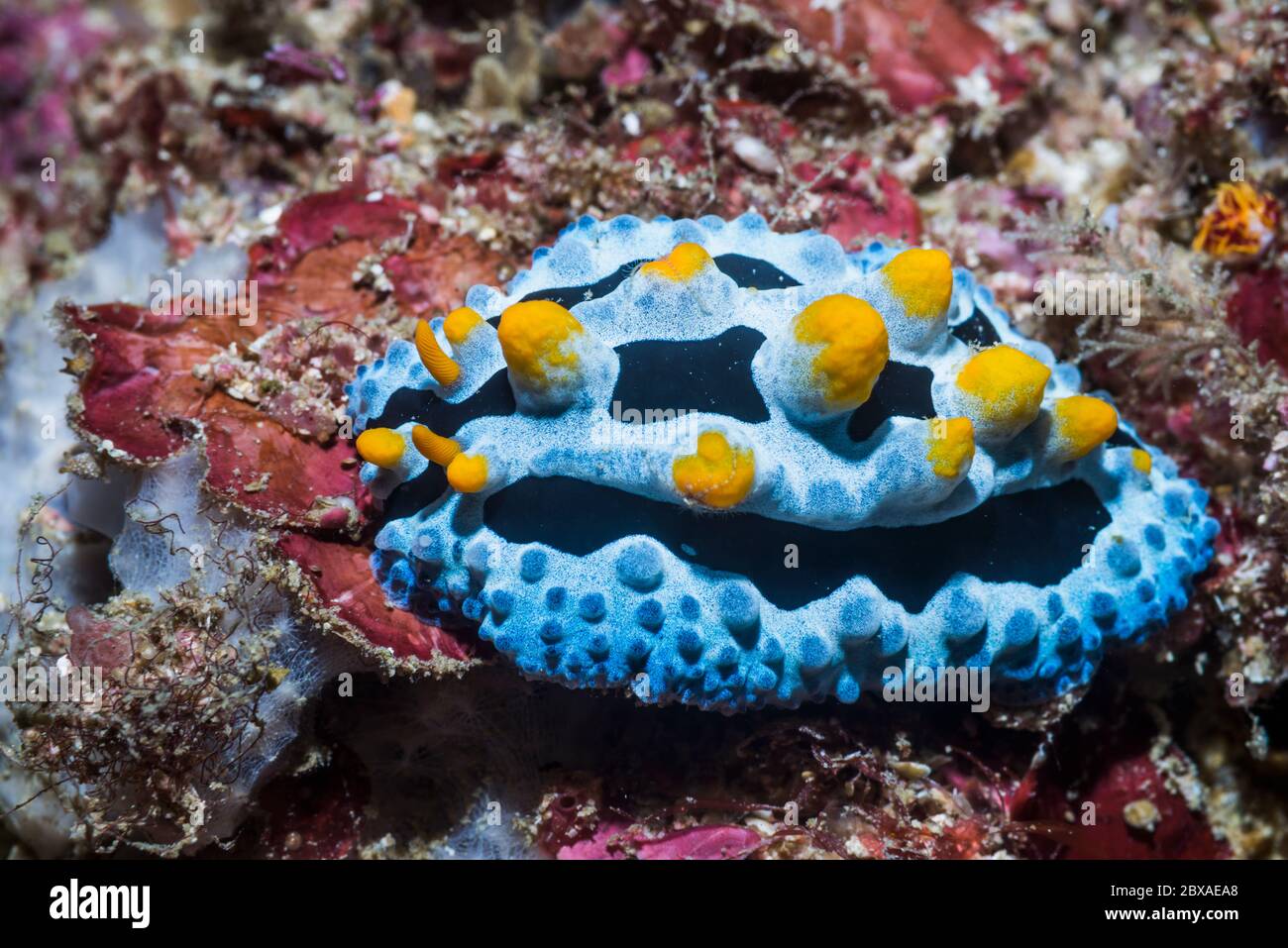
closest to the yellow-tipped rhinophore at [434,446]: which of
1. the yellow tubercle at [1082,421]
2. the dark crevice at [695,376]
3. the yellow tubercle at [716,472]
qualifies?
the dark crevice at [695,376]

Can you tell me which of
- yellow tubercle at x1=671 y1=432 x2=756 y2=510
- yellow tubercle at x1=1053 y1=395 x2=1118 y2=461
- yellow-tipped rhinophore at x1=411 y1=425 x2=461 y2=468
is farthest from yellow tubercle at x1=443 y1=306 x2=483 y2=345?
yellow tubercle at x1=1053 y1=395 x2=1118 y2=461

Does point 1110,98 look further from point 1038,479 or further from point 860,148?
point 1038,479

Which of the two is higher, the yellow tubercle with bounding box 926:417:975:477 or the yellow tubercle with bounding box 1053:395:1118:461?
the yellow tubercle with bounding box 1053:395:1118:461

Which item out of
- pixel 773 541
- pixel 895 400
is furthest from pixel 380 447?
pixel 895 400

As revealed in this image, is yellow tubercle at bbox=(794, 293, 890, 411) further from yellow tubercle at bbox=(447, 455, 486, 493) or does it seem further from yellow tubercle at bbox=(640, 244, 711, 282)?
yellow tubercle at bbox=(447, 455, 486, 493)

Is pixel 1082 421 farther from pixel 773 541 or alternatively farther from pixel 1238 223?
pixel 1238 223
